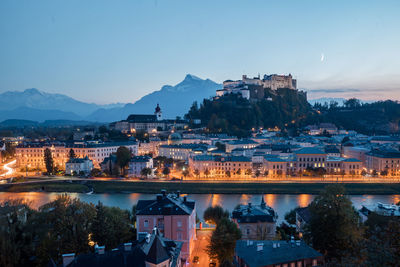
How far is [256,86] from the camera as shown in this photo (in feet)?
141

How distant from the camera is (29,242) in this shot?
615cm

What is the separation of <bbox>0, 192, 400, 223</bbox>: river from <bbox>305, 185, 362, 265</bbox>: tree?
6.54 metres

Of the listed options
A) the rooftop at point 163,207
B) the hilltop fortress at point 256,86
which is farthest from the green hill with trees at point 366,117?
the rooftop at point 163,207

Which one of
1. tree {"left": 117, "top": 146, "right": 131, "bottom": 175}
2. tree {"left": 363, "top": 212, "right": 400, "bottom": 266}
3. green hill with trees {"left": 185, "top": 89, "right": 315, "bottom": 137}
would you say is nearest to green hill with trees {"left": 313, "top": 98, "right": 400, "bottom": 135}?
green hill with trees {"left": 185, "top": 89, "right": 315, "bottom": 137}

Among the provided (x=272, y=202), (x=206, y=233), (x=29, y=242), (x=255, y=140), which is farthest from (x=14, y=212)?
(x=255, y=140)

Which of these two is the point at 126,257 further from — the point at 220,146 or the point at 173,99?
the point at 173,99

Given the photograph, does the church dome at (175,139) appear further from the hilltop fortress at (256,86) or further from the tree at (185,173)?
the hilltop fortress at (256,86)

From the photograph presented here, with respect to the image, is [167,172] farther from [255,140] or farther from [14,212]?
[14,212]

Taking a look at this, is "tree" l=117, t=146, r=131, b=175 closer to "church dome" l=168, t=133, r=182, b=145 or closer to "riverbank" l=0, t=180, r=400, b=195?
"riverbank" l=0, t=180, r=400, b=195

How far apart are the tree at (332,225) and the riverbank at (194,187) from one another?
10.4m

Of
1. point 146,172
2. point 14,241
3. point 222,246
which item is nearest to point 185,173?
point 146,172

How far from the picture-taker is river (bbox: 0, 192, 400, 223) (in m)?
14.7

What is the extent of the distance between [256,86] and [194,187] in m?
27.5

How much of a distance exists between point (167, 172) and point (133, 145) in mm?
8504
